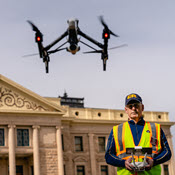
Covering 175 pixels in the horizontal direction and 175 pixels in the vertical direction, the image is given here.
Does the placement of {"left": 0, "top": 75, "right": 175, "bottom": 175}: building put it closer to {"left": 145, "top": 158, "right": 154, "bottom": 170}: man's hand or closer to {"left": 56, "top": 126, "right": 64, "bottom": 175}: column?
{"left": 56, "top": 126, "right": 64, "bottom": 175}: column

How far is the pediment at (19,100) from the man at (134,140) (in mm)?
36506

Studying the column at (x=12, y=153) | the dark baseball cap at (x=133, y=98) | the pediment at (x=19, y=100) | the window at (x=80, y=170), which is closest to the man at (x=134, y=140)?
the dark baseball cap at (x=133, y=98)

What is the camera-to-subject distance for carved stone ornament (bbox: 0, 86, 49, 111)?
136 ft

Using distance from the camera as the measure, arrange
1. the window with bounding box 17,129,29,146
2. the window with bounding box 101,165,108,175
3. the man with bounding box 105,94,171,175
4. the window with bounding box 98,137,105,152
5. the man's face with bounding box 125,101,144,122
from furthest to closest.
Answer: the window with bounding box 98,137,105,152, the window with bounding box 101,165,108,175, the window with bounding box 17,129,29,146, the man's face with bounding box 125,101,144,122, the man with bounding box 105,94,171,175

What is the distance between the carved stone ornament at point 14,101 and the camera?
41469 millimetres

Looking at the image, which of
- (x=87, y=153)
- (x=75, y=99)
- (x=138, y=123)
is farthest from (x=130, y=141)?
(x=75, y=99)

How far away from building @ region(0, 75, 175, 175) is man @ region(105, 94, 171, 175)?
3523cm

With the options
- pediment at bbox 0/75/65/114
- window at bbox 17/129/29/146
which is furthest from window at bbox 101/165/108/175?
window at bbox 17/129/29/146

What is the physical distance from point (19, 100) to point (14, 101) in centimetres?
47

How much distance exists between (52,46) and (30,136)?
25839mm

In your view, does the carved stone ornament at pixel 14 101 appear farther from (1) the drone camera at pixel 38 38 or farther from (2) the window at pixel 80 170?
(1) the drone camera at pixel 38 38

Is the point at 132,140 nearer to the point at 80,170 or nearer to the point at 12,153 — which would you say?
the point at 12,153

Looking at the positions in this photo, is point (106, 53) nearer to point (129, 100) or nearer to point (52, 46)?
point (52, 46)

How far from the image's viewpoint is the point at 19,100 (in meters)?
42.0
